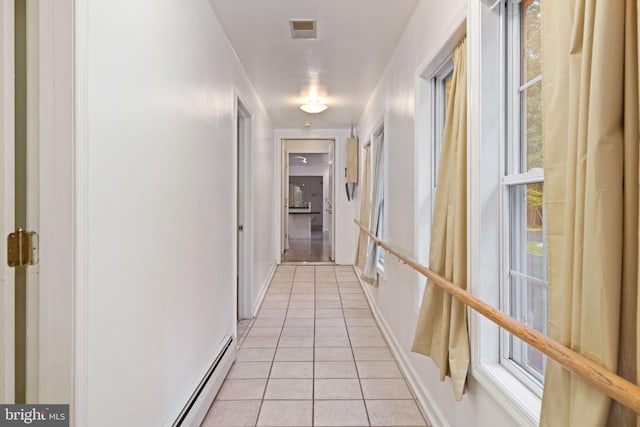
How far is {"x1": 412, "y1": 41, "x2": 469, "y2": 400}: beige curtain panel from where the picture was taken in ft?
4.85

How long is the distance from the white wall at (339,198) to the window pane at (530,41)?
4874 mm

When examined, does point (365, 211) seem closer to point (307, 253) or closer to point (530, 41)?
point (530, 41)

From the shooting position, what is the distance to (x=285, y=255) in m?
7.50

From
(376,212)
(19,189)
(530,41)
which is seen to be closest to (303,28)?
(530,41)

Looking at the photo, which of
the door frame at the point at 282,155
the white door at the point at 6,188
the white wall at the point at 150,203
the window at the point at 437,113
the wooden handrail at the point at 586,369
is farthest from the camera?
the door frame at the point at 282,155

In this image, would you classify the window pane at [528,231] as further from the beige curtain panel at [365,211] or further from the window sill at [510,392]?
the beige curtain panel at [365,211]

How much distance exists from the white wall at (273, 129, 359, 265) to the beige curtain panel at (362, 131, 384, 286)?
2296 mm

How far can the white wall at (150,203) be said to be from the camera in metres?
1.05

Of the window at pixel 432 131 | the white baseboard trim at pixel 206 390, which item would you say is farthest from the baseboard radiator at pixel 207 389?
A: the window at pixel 432 131

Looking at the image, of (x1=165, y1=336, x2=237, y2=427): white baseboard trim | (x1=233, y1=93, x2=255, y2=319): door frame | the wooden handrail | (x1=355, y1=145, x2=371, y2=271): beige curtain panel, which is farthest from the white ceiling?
(x1=165, y1=336, x2=237, y2=427): white baseboard trim

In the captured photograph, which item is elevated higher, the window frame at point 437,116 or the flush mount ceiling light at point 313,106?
the flush mount ceiling light at point 313,106

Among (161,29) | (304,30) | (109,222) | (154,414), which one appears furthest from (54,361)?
(304,30)

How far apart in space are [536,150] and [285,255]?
6529 millimetres

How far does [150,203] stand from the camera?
137 cm
